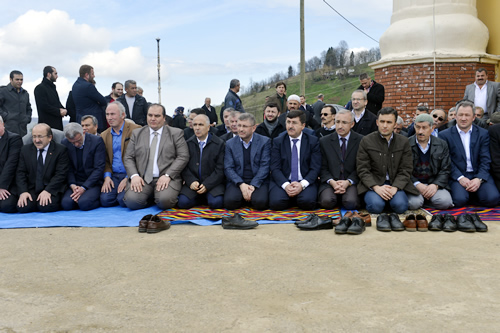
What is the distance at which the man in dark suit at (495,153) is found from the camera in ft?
21.3

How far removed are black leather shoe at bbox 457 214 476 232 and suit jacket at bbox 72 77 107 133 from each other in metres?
6.58

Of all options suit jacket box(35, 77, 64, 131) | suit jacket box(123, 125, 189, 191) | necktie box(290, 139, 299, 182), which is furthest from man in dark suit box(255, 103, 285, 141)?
suit jacket box(35, 77, 64, 131)

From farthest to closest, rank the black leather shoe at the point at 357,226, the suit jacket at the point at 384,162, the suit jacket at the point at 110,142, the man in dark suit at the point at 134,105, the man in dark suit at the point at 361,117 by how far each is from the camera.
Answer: the man in dark suit at the point at 134,105
the man in dark suit at the point at 361,117
the suit jacket at the point at 110,142
the suit jacket at the point at 384,162
the black leather shoe at the point at 357,226

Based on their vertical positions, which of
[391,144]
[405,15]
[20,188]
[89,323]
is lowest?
[89,323]

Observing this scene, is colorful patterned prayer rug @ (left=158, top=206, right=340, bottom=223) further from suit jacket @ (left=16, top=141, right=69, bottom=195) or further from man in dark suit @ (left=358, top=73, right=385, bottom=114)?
man in dark suit @ (left=358, top=73, right=385, bottom=114)

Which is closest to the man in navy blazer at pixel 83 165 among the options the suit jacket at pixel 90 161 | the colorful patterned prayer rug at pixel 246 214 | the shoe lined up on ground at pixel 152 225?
the suit jacket at pixel 90 161

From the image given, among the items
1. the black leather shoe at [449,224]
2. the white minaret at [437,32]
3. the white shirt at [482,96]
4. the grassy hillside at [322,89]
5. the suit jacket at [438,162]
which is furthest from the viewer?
the grassy hillside at [322,89]

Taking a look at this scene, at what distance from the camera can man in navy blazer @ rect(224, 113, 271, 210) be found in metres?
6.60

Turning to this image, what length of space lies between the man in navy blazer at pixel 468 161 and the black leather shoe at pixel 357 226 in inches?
79.0

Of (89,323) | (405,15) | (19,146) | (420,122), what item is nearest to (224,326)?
(89,323)

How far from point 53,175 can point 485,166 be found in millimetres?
6241

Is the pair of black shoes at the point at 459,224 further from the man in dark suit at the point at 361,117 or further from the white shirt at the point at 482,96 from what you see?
the white shirt at the point at 482,96

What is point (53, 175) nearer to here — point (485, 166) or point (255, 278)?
point (255, 278)

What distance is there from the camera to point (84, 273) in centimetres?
384
